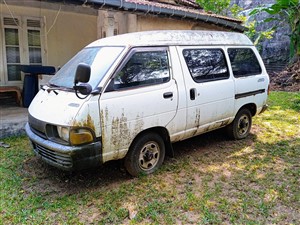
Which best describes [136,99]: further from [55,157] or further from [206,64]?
[206,64]

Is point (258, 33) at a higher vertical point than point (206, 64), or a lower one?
higher

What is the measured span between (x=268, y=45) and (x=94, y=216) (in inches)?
766

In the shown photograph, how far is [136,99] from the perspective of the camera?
3824 millimetres

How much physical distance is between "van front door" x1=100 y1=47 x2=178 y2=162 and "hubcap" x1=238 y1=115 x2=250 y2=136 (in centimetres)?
212

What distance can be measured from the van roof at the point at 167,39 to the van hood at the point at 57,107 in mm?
1097

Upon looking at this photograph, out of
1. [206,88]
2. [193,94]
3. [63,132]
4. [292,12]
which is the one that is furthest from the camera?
[292,12]

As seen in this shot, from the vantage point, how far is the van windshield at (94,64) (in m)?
3.74

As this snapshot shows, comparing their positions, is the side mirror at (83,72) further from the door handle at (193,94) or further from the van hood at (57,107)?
the door handle at (193,94)

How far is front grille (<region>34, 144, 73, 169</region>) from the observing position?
3463mm

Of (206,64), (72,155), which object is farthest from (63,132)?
(206,64)

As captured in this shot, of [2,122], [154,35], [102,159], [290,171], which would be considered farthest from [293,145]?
[2,122]

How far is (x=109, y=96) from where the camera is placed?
3.61 metres

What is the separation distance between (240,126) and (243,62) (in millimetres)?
1309

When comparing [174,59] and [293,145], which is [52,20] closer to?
[174,59]
